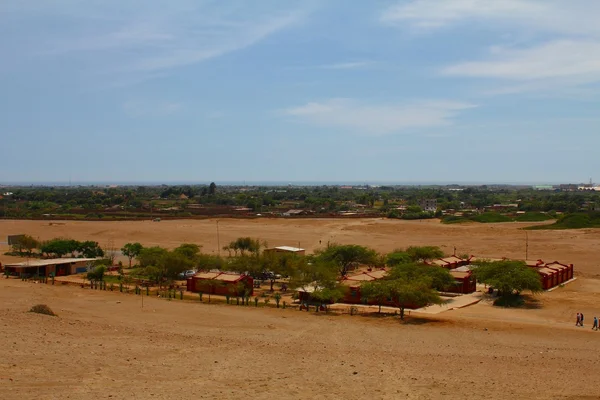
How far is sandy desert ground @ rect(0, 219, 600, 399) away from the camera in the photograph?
18453mm

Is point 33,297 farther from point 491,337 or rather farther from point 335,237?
point 335,237

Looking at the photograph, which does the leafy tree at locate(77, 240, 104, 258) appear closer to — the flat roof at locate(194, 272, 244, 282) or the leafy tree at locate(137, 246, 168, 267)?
the leafy tree at locate(137, 246, 168, 267)

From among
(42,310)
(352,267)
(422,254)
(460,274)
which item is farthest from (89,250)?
(460,274)

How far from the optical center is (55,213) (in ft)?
445

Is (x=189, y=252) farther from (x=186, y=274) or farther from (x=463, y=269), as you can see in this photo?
(x=463, y=269)

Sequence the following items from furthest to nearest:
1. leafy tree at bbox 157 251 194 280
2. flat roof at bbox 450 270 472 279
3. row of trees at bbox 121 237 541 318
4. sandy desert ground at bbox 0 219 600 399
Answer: leafy tree at bbox 157 251 194 280, flat roof at bbox 450 270 472 279, row of trees at bbox 121 237 541 318, sandy desert ground at bbox 0 219 600 399

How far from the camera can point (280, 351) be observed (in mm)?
24125

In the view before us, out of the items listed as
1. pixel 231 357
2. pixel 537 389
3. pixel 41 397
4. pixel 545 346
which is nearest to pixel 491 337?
pixel 545 346

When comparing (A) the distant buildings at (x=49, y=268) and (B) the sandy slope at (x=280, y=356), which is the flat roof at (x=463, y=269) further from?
(A) the distant buildings at (x=49, y=268)

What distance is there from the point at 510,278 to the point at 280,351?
69.1 feet

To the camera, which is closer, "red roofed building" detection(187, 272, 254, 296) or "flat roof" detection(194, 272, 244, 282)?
"red roofed building" detection(187, 272, 254, 296)

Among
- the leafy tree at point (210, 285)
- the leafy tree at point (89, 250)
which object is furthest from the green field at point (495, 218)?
the leafy tree at point (210, 285)

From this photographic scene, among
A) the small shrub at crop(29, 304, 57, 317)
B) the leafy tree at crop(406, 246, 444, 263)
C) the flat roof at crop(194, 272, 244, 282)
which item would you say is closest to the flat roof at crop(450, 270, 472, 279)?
the leafy tree at crop(406, 246, 444, 263)

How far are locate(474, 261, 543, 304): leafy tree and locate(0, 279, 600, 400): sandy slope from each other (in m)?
4.47
